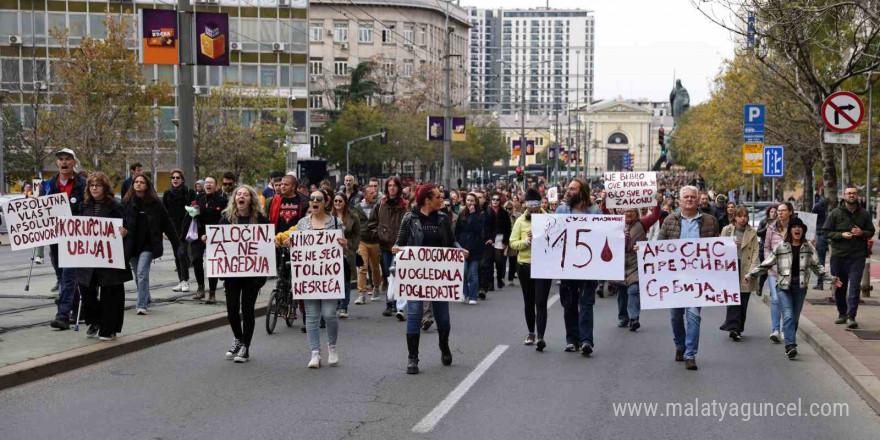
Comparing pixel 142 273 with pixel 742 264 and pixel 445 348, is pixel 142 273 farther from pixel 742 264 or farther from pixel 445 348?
pixel 742 264

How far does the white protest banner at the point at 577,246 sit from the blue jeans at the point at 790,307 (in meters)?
1.79

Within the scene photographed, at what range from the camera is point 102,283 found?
1101cm

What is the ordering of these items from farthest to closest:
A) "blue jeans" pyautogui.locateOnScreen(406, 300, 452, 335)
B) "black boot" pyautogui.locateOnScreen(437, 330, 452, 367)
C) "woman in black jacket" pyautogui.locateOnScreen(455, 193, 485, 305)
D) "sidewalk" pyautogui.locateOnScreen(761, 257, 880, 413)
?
"woman in black jacket" pyautogui.locateOnScreen(455, 193, 485, 305) < "black boot" pyautogui.locateOnScreen(437, 330, 452, 367) < "blue jeans" pyautogui.locateOnScreen(406, 300, 452, 335) < "sidewalk" pyautogui.locateOnScreen(761, 257, 880, 413)

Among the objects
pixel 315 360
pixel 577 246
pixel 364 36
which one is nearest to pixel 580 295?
pixel 577 246

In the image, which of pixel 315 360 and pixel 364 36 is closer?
pixel 315 360

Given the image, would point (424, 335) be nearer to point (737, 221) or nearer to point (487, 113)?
point (737, 221)

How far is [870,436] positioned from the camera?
25.6 feet

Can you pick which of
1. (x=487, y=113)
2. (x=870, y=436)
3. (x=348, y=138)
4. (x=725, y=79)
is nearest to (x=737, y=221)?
(x=870, y=436)

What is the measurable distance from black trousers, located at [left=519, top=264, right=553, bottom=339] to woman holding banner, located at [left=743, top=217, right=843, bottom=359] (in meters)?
2.30

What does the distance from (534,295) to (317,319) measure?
267 centimetres

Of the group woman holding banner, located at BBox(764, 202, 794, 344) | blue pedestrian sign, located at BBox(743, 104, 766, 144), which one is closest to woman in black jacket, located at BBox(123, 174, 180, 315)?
woman holding banner, located at BBox(764, 202, 794, 344)

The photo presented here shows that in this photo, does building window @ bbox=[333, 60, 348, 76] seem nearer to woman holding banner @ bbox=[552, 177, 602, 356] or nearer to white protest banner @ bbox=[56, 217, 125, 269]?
white protest banner @ bbox=[56, 217, 125, 269]

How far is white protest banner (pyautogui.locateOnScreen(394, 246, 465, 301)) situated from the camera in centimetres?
1042

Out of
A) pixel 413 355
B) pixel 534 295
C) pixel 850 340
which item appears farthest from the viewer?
pixel 850 340
